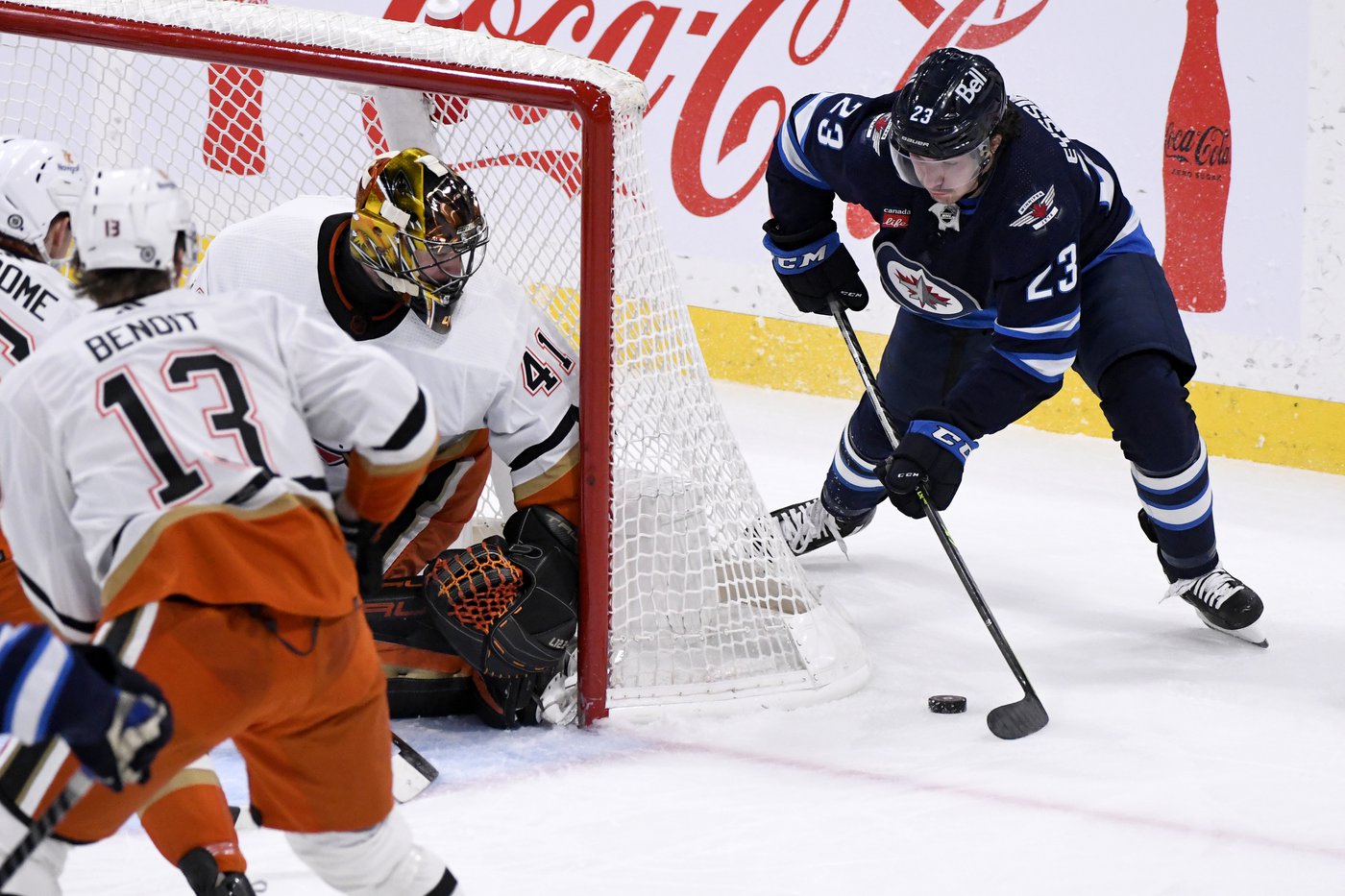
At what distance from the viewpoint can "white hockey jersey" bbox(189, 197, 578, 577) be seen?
246cm

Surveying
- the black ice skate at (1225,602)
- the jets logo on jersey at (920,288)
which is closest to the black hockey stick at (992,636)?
the jets logo on jersey at (920,288)

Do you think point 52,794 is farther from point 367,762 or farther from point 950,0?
point 950,0

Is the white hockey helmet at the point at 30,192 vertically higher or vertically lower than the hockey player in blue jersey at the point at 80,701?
higher

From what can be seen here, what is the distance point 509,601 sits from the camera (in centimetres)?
249

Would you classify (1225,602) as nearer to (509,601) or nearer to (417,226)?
(509,601)

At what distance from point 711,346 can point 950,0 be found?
128cm

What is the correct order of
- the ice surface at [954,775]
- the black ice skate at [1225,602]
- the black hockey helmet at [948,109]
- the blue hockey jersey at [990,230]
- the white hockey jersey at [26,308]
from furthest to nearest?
the black ice skate at [1225,602]
the blue hockey jersey at [990,230]
the black hockey helmet at [948,109]
the ice surface at [954,775]
the white hockey jersey at [26,308]

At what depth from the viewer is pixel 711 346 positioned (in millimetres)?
4918

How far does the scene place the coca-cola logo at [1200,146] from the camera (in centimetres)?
405

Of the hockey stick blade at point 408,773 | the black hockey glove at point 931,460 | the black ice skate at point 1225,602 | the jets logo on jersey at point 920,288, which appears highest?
the jets logo on jersey at point 920,288

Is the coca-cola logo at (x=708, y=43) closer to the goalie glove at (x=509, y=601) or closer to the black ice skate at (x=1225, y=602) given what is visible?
the black ice skate at (x=1225, y=602)

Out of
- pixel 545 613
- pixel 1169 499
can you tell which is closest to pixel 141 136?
pixel 545 613

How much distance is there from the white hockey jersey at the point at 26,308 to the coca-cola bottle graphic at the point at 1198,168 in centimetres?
306

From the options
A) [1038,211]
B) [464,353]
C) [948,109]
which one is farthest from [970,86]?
[464,353]
